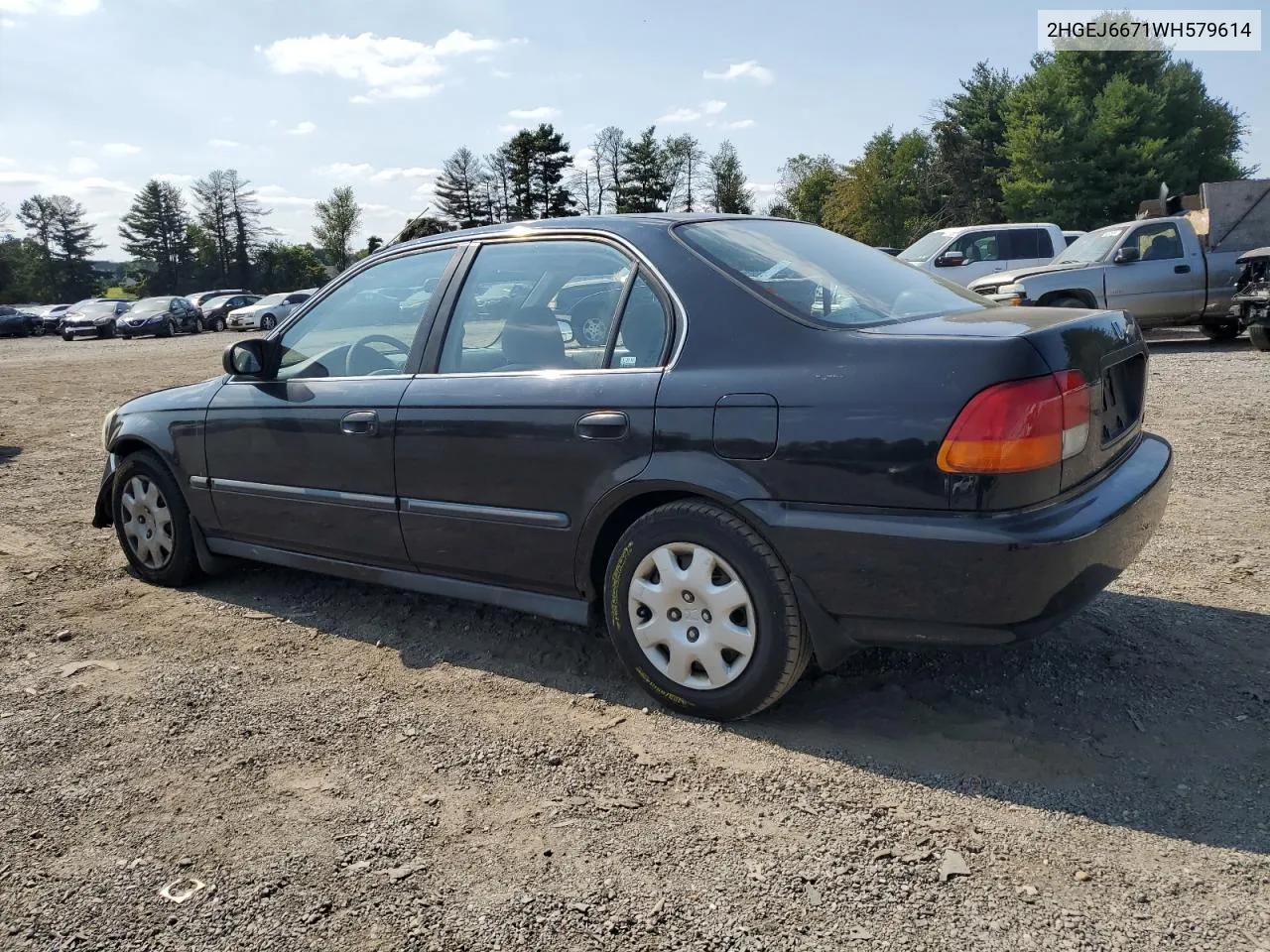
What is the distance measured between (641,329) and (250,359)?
77.3 inches

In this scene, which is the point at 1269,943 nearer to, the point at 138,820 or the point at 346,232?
the point at 138,820

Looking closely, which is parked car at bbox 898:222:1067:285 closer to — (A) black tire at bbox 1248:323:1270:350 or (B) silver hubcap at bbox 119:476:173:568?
(A) black tire at bbox 1248:323:1270:350

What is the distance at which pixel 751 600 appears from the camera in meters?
2.94

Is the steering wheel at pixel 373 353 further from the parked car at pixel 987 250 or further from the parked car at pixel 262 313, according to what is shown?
the parked car at pixel 262 313

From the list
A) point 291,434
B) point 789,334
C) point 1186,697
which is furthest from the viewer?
point 291,434

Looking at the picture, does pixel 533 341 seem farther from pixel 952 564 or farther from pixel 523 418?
pixel 952 564

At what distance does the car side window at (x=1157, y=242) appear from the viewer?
13406mm

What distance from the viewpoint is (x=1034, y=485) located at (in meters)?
2.64

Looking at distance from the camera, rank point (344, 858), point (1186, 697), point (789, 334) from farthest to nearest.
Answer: point (1186, 697)
point (789, 334)
point (344, 858)

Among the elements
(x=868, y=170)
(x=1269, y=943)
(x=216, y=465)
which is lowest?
(x=1269, y=943)

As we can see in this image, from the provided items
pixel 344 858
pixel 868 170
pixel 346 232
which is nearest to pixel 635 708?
pixel 344 858

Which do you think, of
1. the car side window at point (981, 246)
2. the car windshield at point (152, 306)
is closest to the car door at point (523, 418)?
the car side window at point (981, 246)

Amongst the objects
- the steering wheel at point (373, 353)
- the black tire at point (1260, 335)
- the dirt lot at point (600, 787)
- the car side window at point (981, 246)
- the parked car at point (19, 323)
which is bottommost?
the dirt lot at point (600, 787)

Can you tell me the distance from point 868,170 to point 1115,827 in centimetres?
6931
